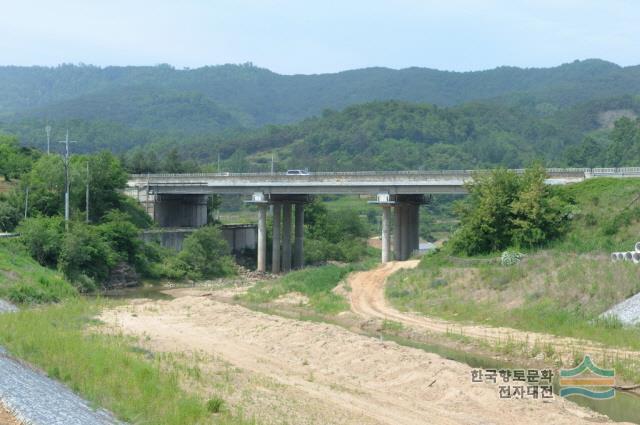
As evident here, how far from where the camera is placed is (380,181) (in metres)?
77.6

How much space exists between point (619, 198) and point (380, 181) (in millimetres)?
24895

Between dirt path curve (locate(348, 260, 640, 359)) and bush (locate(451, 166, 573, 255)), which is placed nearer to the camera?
dirt path curve (locate(348, 260, 640, 359))

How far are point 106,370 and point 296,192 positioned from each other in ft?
190

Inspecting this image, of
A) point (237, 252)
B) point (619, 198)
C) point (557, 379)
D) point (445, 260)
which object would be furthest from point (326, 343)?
point (237, 252)

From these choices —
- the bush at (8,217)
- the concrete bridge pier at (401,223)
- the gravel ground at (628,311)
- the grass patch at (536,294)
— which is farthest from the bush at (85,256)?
the gravel ground at (628,311)

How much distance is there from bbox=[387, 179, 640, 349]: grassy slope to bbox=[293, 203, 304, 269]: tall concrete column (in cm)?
3249

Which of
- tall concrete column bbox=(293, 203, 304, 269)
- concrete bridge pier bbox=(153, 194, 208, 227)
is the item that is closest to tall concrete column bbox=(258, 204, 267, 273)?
tall concrete column bbox=(293, 203, 304, 269)

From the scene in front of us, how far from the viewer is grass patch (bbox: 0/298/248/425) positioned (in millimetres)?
22930

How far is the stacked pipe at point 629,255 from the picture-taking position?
4425cm

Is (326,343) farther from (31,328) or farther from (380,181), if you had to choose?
(380,181)

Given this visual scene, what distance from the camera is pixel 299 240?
305 ft

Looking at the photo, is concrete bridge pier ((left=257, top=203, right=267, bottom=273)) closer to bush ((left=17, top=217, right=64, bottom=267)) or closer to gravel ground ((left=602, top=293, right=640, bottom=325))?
bush ((left=17, top=217, right=64, bottom=267))

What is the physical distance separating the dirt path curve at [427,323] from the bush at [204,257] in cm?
2342

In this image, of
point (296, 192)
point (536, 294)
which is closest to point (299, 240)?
point (296, 192)
